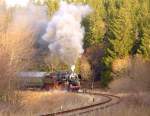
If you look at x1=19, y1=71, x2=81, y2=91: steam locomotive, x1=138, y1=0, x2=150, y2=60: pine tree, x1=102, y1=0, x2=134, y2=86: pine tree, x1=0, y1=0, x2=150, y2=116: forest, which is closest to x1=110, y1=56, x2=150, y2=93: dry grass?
x1=0, y1=0, x2=150, y2=116: forest

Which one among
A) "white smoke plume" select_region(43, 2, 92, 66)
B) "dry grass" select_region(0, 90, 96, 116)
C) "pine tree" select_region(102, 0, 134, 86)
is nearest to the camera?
"dry grass" select_region(0, 90, 96, 116)

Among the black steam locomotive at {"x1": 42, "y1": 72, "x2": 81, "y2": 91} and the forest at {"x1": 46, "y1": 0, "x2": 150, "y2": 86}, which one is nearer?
the black steam locomotive at {"x1": 42, "y1": 72, "x2": 81, "y2": 91}

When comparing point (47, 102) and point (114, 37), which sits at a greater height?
point (114, 37)

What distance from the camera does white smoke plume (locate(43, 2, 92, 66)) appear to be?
45062 mm

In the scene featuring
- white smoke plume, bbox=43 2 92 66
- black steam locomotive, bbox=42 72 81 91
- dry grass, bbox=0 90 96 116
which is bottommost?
dry grass, bbox=0 90 96 116

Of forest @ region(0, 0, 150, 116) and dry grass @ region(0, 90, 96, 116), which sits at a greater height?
forest @ region(0, 0, 150, 116)

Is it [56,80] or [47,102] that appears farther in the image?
[56,80]

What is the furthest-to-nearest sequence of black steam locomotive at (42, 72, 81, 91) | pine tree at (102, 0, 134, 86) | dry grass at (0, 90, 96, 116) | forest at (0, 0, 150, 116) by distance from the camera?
pine tree at (102, 0, 134, 86) < black steam locomotive at (42, 72, 81, 91) < forest at (0, 0, 150, 116) < dry grass at (0, 90, 96, 116)

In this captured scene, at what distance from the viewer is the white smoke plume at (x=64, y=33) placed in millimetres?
45062

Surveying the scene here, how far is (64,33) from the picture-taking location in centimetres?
4534

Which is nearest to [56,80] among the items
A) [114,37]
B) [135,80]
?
[135,80]

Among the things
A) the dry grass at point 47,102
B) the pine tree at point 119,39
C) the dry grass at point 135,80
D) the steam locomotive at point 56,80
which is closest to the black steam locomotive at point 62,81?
the steam locomotive at point 56,80

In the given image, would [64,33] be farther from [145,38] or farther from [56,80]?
[145,38]

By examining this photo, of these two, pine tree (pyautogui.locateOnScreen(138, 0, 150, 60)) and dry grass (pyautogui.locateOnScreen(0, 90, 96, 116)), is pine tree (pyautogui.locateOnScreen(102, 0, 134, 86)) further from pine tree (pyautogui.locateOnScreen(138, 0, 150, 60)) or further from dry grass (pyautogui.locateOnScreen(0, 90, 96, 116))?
dry grass (pyautogui.locateOnScreen(0, 90, 96, 116))
